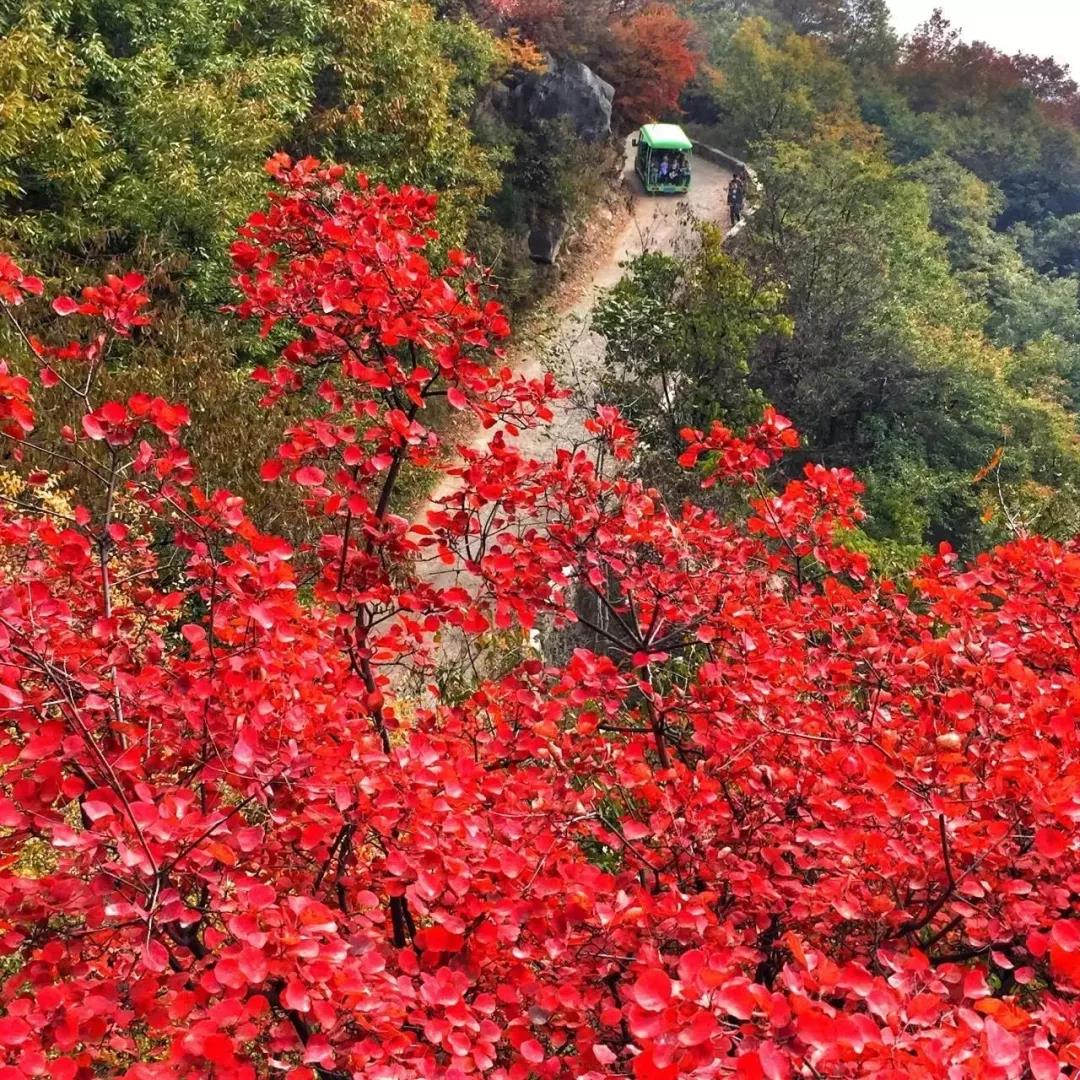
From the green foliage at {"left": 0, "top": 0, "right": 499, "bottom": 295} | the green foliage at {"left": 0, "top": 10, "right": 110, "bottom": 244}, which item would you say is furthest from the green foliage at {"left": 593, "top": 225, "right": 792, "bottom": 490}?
the green foliage at {"left": 0, "top": 10, "right": 110, "bottom": 244}

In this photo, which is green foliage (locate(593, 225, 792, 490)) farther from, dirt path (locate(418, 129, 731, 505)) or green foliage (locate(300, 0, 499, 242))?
green foliage (locate(300, 0, 499, 242))

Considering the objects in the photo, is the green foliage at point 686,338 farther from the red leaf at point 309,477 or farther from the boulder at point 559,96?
the red leaf at point 309,477

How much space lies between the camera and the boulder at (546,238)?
1794 centimetres

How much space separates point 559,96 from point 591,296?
4.61m

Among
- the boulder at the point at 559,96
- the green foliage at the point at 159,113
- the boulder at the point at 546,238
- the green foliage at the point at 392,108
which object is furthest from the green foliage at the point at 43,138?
the boulder at the point at 559,96

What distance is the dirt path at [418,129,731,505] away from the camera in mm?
14258

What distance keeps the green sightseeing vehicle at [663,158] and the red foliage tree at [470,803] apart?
64.8 feet

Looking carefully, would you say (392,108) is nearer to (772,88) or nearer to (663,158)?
(663,158)

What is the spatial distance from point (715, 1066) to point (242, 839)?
1.26m

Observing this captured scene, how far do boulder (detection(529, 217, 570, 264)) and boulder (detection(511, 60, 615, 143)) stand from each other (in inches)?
95.4

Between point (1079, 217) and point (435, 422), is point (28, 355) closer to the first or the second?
point (435, 422)

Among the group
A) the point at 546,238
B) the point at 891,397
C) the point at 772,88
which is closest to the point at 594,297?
the point at 546,238

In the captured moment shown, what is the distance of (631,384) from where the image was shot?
1268 centimetres

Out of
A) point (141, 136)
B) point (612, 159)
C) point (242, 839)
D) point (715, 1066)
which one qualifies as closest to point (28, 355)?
point (141, 136)
